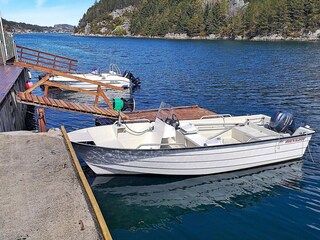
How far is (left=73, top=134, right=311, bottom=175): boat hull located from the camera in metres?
11.0

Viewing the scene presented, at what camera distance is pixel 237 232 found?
352 inches

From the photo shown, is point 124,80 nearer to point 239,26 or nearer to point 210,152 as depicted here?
point 210,152

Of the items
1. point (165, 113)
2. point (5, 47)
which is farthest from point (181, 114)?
point (5, 47)

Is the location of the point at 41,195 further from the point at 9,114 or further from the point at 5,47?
the point at 5,47

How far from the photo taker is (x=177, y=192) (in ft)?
36.7

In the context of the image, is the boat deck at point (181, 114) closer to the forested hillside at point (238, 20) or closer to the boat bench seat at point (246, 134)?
the boat bench seat at point (246, 134)

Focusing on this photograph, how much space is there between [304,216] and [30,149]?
8372 millimetres

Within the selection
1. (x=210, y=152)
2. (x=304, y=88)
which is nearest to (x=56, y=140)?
(x=210, y=152)

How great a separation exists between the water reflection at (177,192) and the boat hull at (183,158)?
38 cm

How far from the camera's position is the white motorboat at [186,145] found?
11.1 meters

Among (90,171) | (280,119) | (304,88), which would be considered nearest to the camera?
(90,171)

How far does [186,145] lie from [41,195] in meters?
6.51

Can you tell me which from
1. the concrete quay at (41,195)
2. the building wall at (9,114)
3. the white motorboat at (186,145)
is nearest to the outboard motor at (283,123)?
the white motorboat at (186,145)

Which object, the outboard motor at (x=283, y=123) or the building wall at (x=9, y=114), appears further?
the outboard motor at (x=283, y=123)
